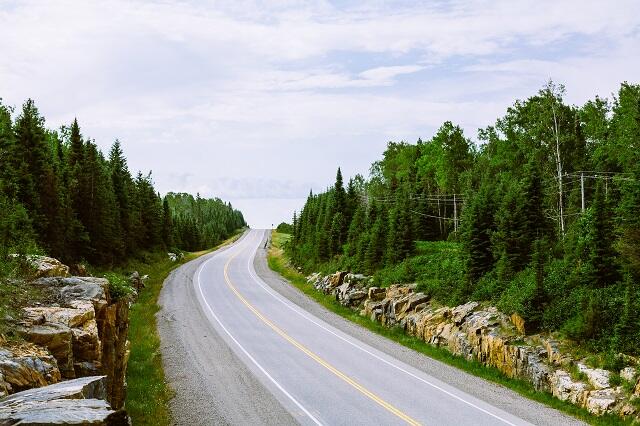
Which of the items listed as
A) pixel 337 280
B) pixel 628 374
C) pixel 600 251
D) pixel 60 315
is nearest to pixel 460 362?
pixel 600 251

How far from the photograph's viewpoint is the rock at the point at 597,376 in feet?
55.2

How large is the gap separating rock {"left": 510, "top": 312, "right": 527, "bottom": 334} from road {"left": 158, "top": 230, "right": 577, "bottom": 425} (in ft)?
10.5

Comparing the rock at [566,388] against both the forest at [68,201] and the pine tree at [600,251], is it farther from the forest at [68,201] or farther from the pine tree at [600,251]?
the forest at [68,201]

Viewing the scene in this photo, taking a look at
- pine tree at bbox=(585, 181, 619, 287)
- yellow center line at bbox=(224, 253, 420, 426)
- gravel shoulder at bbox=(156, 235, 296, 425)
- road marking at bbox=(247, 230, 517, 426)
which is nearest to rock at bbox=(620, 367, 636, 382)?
road marking at bbox=(247, 230, 517, 426)

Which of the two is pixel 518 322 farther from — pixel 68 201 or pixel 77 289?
pixel 68 201

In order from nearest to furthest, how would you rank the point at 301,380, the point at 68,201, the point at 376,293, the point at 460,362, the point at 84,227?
the point at 301,380, the point at 460,362, the point at 376,293, the point at 68,201, the point at 84,227

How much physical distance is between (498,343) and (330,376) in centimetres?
753

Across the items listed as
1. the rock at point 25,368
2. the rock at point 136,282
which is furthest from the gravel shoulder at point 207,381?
the rock at point 136,282

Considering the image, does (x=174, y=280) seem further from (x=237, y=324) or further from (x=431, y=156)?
(x=431, y=156)

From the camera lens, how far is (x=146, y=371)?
20.8 metres

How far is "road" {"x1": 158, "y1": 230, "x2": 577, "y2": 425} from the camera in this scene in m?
16.1

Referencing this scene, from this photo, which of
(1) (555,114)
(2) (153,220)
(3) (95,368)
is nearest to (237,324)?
(3) (95,368)

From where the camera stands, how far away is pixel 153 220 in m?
67.7

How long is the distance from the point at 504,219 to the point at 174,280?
106ft
